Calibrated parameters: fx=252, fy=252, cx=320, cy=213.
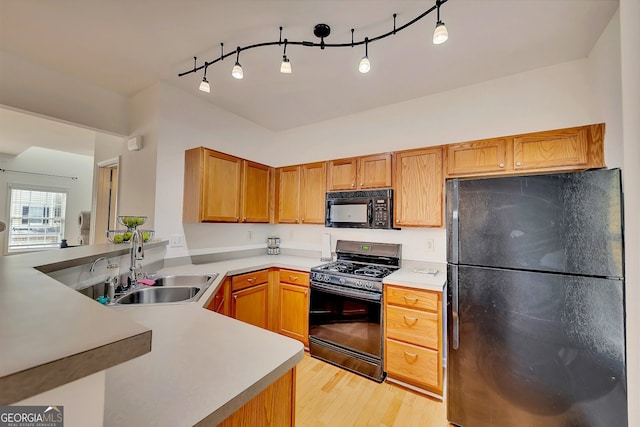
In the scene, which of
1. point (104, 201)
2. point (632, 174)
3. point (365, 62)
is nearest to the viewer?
point (632, 174)

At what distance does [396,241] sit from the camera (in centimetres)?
284

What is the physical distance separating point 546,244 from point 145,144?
356 cm

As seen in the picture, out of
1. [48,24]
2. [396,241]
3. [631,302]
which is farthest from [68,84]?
[631,302]

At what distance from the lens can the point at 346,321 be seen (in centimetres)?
243

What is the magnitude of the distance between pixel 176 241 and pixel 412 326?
246cm

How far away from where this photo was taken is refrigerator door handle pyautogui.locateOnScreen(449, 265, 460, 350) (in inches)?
68.7

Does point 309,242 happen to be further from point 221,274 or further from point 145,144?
point 145,144

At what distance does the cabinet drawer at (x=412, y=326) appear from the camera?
2.05 metres

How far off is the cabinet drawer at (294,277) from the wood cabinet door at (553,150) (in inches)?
85.8

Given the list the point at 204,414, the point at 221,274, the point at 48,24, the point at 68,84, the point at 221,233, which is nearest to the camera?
the point at 204,414

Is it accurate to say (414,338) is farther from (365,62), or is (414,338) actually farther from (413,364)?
(365,62)

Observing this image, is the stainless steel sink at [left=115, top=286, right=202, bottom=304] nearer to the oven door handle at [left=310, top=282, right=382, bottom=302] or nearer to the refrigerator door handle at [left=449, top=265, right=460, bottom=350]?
the oven door handle at [left=310, top=282, right=382, bottom=302]

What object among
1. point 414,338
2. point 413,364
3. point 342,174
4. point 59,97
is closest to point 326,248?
point 342,174

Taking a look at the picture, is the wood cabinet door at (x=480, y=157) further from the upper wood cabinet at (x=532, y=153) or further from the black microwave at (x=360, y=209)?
the black microwave at (x=360, y=209)
